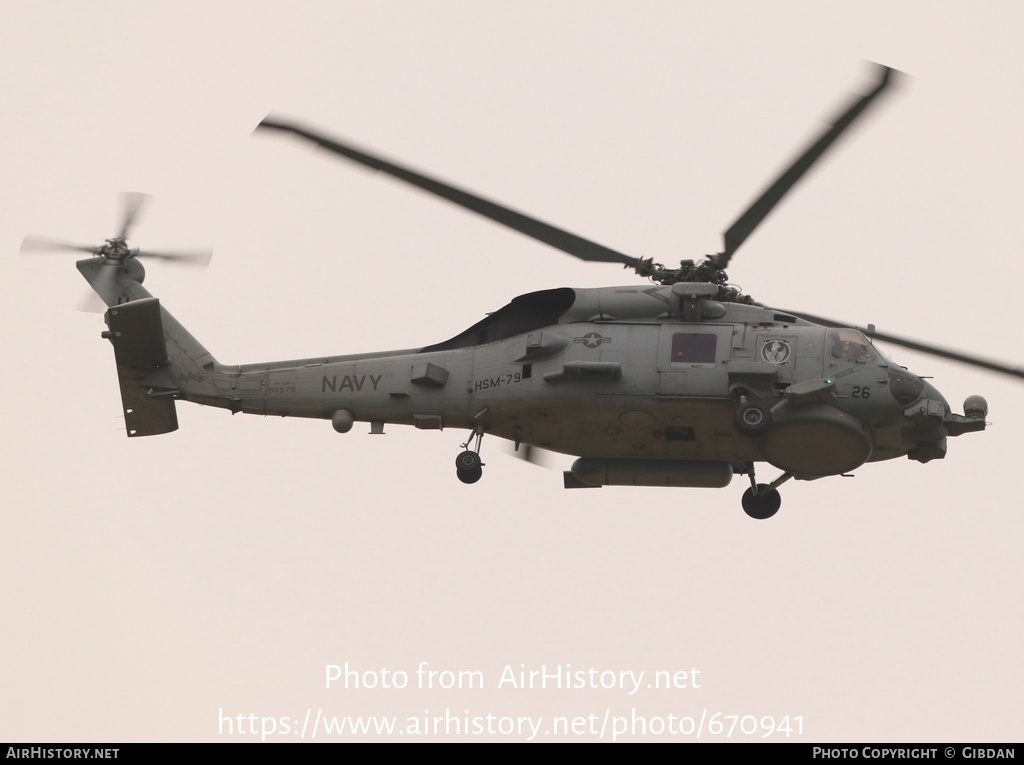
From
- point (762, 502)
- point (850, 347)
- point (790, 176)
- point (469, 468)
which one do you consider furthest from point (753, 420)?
point (469, 468)

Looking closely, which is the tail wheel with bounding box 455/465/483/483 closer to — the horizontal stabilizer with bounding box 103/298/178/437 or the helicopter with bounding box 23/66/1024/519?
the helicopter with bounding box 23/66/1024/519

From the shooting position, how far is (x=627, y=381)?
1914 cm

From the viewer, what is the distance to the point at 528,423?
775 inches

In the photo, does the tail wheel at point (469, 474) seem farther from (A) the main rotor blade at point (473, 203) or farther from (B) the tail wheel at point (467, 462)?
(A) the main rotor blade at point (473, 203)

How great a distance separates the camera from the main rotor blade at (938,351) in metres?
19.1

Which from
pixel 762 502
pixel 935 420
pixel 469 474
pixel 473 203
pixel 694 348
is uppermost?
pixel 473 203

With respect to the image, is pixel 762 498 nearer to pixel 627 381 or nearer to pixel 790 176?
pixel 627 381

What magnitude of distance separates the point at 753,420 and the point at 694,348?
4.43 ft

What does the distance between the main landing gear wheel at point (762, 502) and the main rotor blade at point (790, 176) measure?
3.21 metres

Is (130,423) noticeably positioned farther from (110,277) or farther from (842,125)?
(842,125)

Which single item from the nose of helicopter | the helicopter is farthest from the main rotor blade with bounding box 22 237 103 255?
the nose of helicopter

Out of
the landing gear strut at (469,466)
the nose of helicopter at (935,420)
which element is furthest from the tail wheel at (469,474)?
the nose of helicopter at (935,420)

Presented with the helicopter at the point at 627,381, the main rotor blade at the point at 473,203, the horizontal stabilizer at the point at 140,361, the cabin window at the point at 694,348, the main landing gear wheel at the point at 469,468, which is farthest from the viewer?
the horizontal stabilizer at the point at 140,361
